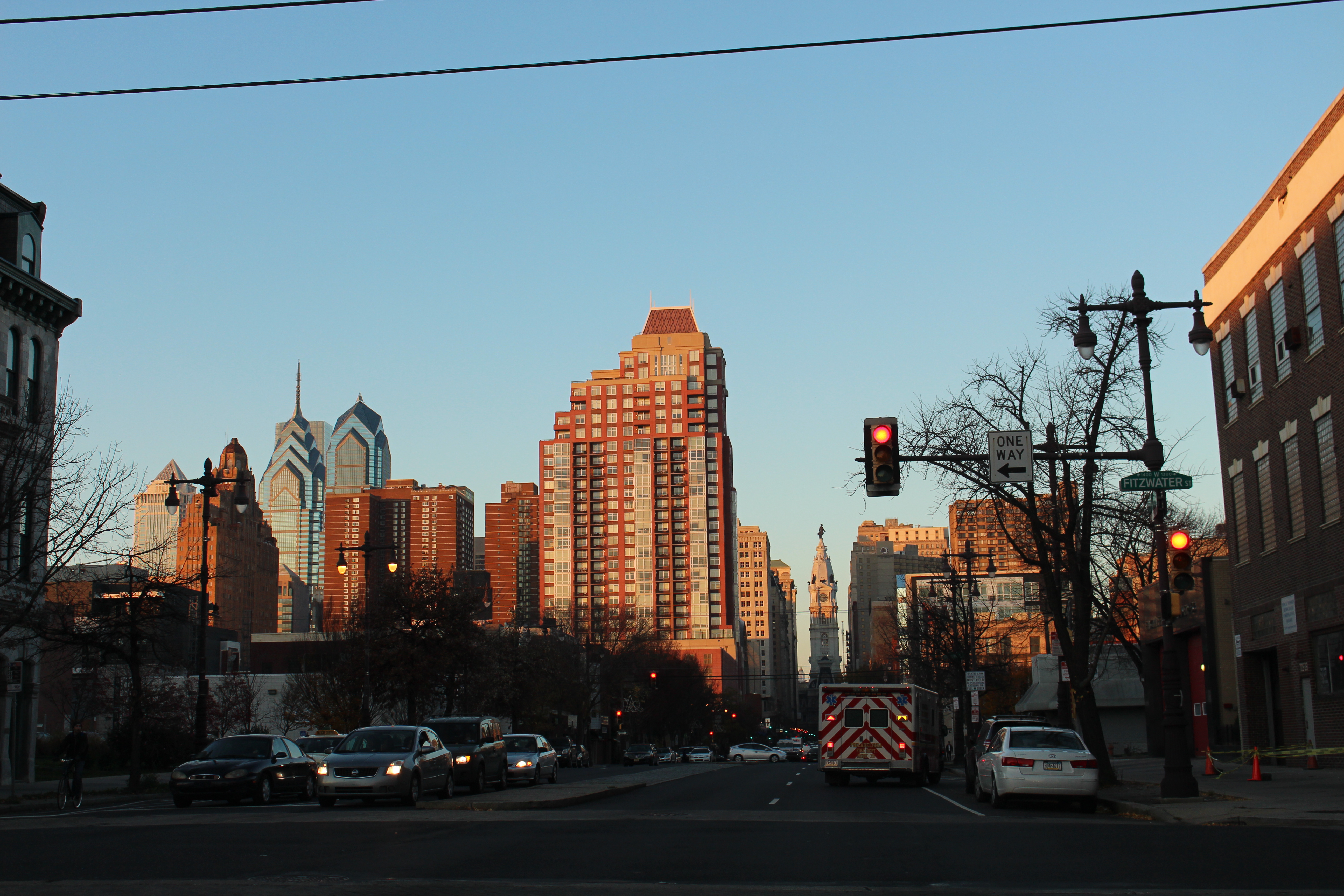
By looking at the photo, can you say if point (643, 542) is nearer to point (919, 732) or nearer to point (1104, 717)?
point (1104, 717)

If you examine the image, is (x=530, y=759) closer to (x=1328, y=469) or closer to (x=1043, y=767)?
(x=1043, y=767)

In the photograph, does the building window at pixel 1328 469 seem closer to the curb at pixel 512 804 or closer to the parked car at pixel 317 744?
the curb at pixel 512 804

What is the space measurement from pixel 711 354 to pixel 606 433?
2152cm

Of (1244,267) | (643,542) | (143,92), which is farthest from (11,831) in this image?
(643,542)

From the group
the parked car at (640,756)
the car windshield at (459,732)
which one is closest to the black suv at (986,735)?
the car windshield at (459,732)

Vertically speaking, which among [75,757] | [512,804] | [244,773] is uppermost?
[75,757]

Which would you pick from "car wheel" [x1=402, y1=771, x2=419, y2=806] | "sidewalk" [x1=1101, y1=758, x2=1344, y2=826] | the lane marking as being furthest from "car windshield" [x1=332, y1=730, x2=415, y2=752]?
"sidewalk" [x1=1101, y1=758, x2=1344, y2=826]

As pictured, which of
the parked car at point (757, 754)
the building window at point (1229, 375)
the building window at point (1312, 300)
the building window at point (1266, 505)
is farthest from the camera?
the parked car at point (757, 754)

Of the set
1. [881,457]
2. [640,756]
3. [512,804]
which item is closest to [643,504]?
[640,756]

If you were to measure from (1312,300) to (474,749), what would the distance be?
21.9 m

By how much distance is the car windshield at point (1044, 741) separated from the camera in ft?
76.1

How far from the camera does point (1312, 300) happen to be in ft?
97.9

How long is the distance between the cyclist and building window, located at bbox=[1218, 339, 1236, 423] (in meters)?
29.8

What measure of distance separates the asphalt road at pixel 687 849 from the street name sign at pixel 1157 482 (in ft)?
18.2
